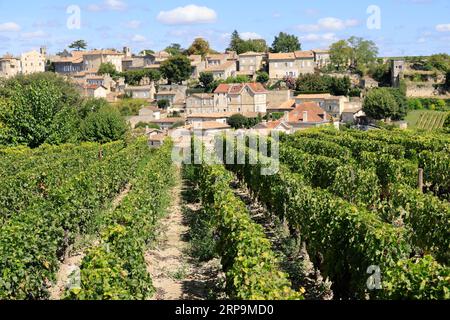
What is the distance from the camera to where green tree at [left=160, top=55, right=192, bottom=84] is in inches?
3585

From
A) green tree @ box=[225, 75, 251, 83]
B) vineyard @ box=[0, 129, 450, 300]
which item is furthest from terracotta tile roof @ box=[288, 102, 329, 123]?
vineyard @ box=[0, 129, 450, 300]

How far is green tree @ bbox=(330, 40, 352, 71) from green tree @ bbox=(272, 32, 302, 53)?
13908 mm

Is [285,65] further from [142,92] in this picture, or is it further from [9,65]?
[9,65]

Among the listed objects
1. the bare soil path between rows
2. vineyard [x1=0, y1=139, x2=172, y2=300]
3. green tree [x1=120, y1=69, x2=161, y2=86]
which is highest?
green tree [x1=120, y1=69, x2=161, y2=86]

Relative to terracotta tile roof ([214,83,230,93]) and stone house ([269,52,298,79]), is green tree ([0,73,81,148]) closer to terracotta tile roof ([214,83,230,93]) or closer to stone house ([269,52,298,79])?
terracotta tile roof ([214,83,230,93])

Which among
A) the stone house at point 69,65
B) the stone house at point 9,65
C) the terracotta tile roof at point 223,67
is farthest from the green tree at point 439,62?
the stone house at point 9,65

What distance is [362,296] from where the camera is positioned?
29.5ft

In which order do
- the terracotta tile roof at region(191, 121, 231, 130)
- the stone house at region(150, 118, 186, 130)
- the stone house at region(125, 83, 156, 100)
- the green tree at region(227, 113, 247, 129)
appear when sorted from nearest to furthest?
the terracotta tile roof at region(191, 121, 231, 130), the green tree at region(227, 113, 247, 129), the stone house at region(150, 118, 186, 130), the stone house at region(125, 83, 156, 100)

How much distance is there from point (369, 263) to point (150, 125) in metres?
60.0

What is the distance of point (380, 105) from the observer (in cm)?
6462

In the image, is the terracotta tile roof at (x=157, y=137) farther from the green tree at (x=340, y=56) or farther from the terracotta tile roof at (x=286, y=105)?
the green tree at (x=340, y=56)

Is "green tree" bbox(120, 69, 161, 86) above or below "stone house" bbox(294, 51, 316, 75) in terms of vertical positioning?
below

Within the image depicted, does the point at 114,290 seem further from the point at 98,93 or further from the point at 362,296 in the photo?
the point at 98,93
